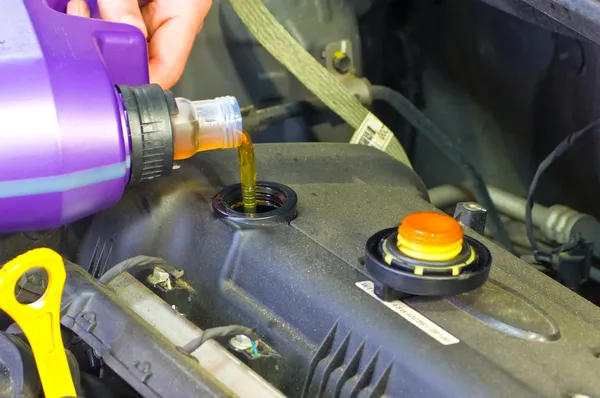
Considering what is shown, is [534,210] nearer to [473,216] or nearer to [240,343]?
[473,216]

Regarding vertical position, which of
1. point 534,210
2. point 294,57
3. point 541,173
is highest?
point 294,57

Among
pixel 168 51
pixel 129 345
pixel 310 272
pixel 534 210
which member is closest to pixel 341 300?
pixel 310 272

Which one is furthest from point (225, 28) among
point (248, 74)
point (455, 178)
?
point (455, 178)

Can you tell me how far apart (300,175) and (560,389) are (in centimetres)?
38

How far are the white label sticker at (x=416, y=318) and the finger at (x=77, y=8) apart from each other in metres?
0.45

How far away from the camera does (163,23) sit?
0.87 m

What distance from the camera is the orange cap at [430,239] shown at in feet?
1.83

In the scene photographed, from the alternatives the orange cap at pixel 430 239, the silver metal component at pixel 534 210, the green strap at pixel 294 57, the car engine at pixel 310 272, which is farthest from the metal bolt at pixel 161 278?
the silver metal component at pixel 534 210

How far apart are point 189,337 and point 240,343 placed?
4 cm

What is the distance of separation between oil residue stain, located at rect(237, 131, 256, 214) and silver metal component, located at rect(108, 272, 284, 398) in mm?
143

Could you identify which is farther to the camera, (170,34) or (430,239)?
(170,34)

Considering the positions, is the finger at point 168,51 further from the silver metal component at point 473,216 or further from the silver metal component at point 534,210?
the silver metal component at point 534,210

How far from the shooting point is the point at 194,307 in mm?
670

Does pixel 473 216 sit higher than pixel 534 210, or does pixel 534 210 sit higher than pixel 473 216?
pixel 473 216
